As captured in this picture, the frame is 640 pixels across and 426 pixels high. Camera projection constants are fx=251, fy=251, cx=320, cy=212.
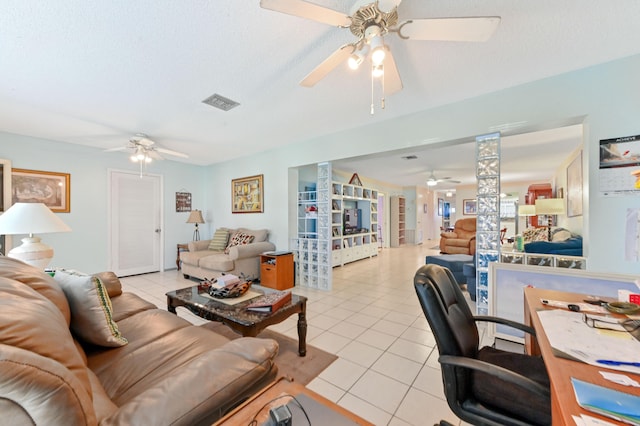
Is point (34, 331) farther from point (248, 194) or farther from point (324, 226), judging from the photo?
point (248, 194)

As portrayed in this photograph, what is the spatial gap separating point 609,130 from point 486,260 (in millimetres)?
1411

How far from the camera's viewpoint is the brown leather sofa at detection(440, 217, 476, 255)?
5.82 meters

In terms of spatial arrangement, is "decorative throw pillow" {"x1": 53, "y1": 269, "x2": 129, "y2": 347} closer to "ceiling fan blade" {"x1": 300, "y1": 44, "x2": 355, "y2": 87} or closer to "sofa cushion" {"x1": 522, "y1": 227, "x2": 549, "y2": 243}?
"ceiling fan blade" {"x1": 300, "y1": 44, "x2": 355, "y2": 87}

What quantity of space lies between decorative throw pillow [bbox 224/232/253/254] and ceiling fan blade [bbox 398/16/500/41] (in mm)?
3878

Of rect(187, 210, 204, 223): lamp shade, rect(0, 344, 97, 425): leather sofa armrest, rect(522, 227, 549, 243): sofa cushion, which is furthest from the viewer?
rect(187, 210, 204, 223): lamp shade

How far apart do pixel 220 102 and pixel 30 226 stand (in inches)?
76.5

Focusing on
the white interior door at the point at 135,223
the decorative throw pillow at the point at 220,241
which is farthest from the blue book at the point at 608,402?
the white interior door at the point at 135,223

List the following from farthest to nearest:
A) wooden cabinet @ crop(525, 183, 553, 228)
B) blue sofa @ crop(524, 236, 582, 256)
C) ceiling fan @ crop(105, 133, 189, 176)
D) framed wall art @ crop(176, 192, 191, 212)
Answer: wooden cabinet @ crop(525, 183, 553, 228)
framed wall art @ crop(176, 192, 191, 212)
ceiling fan @ crop(105, 133, 189, 176)
blue sofa @ crop(524, 236, 582, 256)

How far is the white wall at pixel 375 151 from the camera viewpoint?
1971 millimetres

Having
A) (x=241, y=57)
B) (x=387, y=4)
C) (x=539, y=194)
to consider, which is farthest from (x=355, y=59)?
(x=539, y=194)

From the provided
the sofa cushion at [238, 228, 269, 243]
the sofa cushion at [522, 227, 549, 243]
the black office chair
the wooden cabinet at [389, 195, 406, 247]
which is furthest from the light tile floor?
the wooden cabinet at [389, 195, 406, 247]

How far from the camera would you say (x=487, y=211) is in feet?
8.44

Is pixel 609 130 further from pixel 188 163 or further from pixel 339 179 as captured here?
pixel 188 163

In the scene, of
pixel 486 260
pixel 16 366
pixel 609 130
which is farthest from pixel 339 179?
pixel 16 366
